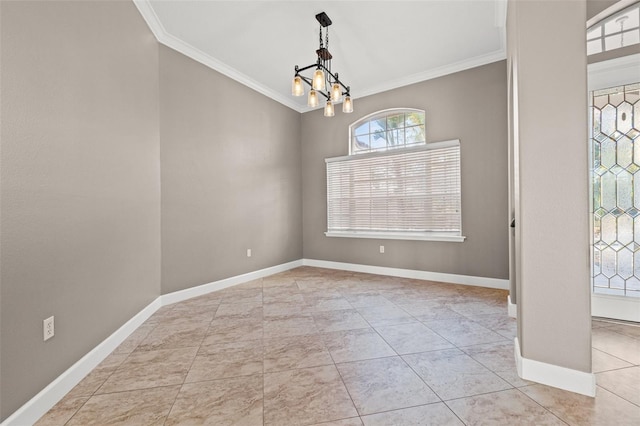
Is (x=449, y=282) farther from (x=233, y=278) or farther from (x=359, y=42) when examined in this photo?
(x=359, y=42)

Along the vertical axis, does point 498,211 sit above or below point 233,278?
above

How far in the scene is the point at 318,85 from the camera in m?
2.68

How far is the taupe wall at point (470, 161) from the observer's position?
377 cm

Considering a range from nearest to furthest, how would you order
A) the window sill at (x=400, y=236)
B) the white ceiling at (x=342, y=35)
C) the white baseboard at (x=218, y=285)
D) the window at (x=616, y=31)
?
the window at (x=616, y=31)
the white ceiling at (x=342, y=35)
the white baseboard at (x=218, y=285)
the window sill at (x=400, y=236)

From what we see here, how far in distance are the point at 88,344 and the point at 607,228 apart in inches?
174

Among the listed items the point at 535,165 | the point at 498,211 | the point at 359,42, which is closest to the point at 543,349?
the point at 535,165

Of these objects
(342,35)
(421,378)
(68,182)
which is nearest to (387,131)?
(342,35)

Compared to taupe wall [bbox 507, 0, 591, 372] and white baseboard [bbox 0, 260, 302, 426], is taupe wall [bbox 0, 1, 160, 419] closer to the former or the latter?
white baseboard [bbox 0, 260, 302, 426]

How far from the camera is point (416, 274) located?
4398mm

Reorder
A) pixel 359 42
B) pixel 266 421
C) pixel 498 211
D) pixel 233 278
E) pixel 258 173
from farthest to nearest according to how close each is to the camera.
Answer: pixel 258 173, pixel 233 278, pixel 498 211, pixel 359 42, pixel 266 421

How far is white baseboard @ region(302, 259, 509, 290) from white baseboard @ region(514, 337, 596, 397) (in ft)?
7.46

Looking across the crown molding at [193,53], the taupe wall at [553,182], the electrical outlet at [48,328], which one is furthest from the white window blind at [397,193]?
the electrical outlet at [48,328]

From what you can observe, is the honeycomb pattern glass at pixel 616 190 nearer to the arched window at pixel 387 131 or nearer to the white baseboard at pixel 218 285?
the arched window at pixel 387 131

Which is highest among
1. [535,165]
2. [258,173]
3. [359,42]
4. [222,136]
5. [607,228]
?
[359,42]
